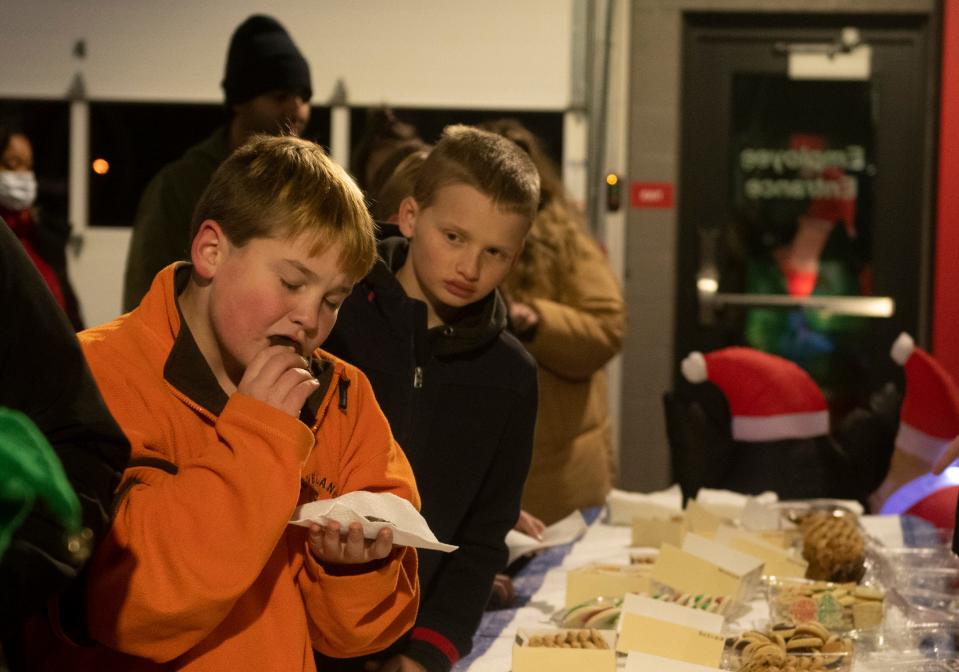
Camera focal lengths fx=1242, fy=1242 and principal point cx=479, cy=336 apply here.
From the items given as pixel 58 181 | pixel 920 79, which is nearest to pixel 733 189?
pixel 920 79

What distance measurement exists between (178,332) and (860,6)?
16.3 feet

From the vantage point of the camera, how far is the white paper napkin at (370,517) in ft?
3.95

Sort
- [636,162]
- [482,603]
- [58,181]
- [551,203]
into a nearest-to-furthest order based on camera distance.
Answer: [482,603]
[551,203]
[58,181]
[636,162]

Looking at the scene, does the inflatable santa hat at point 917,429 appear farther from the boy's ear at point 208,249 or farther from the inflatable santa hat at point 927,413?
the boy's ear at point 208,249

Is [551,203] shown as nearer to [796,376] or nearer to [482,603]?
[796,376]

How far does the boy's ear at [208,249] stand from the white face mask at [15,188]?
10.6 feet

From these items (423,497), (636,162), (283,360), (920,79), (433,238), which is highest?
(920,79)

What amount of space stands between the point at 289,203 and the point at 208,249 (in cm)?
10

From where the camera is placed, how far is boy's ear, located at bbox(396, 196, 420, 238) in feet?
6.10

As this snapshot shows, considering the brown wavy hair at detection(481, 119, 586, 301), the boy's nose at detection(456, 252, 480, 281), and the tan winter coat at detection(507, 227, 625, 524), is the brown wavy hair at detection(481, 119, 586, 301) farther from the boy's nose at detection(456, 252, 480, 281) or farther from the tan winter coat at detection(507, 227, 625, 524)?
the boy's nose at detection(456, 252, 480, 281)

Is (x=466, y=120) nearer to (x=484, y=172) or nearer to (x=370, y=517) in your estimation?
(x=484, y=172)

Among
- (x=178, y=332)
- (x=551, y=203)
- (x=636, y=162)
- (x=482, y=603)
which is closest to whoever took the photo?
(x=178, y=332)

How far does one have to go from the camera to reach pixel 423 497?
5.77 ft

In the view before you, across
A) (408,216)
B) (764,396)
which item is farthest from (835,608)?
(764,396)
